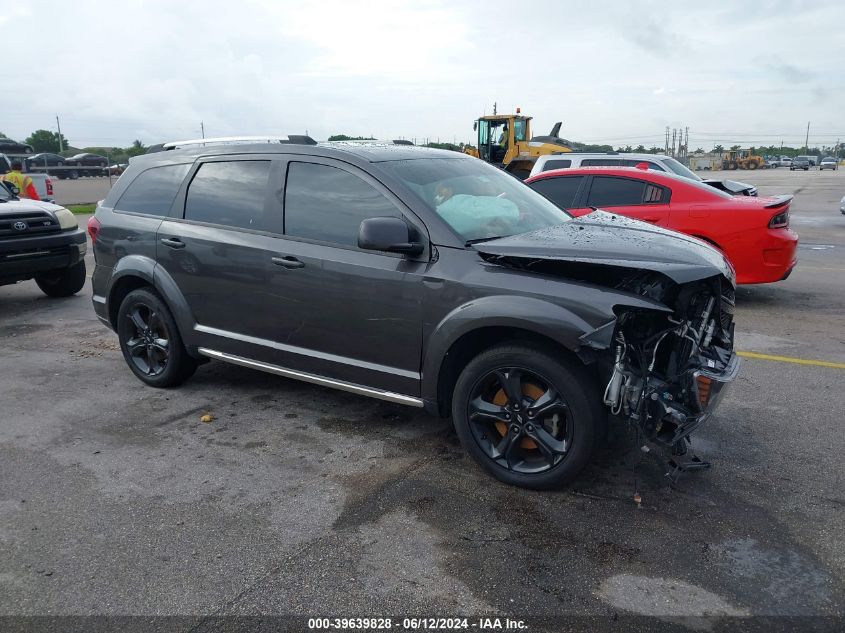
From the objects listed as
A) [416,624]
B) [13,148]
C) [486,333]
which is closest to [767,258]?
[486,333]

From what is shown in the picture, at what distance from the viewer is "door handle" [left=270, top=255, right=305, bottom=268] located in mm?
4367

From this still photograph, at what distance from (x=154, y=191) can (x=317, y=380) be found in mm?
2167

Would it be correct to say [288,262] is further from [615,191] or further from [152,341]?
[615,191]

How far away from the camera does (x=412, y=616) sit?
277cm

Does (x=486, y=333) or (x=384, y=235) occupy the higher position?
(x=384, y=235)

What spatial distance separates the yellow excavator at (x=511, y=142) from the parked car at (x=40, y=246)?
1823 cm

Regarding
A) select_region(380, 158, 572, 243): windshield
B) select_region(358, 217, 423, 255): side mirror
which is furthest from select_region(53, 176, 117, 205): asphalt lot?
select_region(358, 217, 423, 255): side mirror

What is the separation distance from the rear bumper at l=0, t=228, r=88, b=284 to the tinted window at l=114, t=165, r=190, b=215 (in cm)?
333

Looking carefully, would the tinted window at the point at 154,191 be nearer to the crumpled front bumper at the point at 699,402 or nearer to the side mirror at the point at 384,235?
the side mirror at the point at 384,235

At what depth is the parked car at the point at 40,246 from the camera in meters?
8.12

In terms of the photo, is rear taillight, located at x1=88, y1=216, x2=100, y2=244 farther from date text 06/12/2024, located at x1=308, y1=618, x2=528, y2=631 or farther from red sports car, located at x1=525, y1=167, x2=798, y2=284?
red sports car, located at x1=525, y1=167, x2=798, y2=284

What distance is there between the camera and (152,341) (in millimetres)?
5438

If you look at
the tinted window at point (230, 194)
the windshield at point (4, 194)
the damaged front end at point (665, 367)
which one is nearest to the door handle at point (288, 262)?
the tinted window at point (230, 194)

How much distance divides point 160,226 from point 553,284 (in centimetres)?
312
